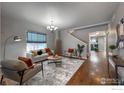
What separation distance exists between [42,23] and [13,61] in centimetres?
111

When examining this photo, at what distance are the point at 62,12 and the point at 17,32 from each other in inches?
52.6

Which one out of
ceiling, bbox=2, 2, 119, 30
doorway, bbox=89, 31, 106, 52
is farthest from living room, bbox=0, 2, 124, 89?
doorway, bbox=89, 31, 106, 52

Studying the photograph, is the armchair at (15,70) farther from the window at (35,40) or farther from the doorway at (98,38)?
the doorway at (98,38)

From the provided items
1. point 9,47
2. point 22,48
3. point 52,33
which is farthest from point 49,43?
point 9,47

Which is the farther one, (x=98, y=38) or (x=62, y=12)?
(x=98, y=38)

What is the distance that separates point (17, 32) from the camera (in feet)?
8.07

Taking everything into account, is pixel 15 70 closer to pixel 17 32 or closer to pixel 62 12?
pixel 17 32

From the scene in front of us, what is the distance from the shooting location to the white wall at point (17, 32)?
2.13m

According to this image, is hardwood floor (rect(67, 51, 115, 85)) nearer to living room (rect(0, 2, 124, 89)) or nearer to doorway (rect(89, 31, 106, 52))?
living room (rect(0, 2, 124, 89))

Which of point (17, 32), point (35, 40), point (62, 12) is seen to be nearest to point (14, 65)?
point (35, 40)

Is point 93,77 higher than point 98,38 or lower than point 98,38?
lower

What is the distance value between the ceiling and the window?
1.08ft
